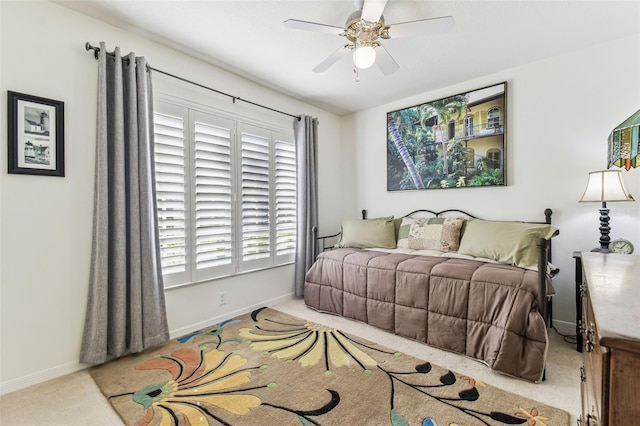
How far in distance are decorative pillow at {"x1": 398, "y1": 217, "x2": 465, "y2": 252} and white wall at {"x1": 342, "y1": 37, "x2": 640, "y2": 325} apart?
15.5 inches

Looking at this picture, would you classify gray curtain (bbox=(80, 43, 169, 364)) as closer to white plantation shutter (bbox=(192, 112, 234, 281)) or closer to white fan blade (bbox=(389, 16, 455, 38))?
white plantation shutter (bbox=(192, 112, 234, 281))

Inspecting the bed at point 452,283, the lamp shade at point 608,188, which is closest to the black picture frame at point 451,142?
the bed at point 452,283

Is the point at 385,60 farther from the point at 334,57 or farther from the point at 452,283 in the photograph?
the point at 452,283

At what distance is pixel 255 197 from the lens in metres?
3.28

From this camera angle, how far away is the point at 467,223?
3.11m

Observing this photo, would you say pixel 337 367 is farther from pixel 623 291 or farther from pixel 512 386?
pixel 623 291

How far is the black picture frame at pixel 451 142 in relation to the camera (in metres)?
3.14

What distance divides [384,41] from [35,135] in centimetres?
266

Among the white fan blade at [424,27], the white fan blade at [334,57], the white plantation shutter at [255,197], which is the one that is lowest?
the white plantation shutter at [255,197]

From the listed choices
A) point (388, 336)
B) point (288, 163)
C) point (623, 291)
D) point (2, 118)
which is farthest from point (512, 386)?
point (2, 118)

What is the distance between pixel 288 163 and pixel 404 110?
165 centimetres

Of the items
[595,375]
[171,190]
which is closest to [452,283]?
[595,375]

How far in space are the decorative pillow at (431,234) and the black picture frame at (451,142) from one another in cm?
48

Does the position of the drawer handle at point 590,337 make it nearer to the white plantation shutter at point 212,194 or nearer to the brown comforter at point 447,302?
the brown comforter at point 447,302
